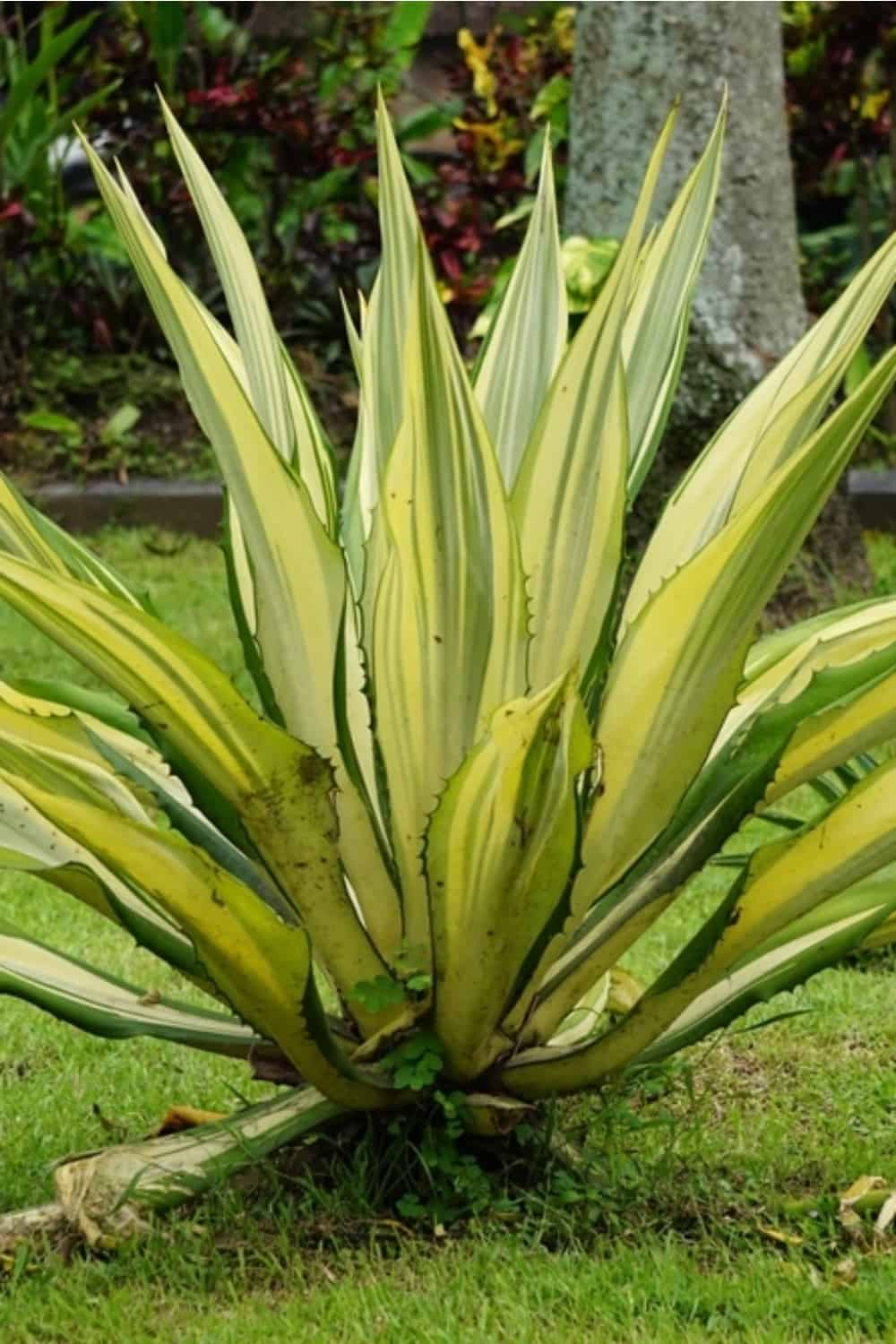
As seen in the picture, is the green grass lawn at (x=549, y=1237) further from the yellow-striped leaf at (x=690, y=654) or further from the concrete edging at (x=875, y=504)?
the concrete edging at (x=875, y=504)

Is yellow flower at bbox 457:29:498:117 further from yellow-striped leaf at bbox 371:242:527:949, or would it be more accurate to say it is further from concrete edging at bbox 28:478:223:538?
yellow-striped leaf at bbox 371:242:527:949

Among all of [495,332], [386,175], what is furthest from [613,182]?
[386,175]

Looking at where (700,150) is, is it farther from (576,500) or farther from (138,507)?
(576,500)

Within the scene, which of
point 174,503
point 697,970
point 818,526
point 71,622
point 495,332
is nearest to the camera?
point 71,622

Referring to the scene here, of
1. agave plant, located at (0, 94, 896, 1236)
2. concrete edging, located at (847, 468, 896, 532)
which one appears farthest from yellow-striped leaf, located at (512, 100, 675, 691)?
concrete edging, located at (847, 468, 896, 532)

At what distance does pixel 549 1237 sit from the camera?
2.52 m

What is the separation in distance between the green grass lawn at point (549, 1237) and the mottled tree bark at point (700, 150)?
3.28 m

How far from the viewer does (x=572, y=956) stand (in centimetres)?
258

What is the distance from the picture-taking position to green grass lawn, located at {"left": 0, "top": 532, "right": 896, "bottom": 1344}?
7.54 ft

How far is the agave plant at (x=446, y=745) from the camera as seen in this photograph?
2301mm

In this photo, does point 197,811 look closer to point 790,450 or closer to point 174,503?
point 790,450

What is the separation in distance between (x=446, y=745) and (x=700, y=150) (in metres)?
4.23

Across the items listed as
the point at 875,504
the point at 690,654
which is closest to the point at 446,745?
the point at 690,654

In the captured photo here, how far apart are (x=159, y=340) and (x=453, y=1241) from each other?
6.84 meters
